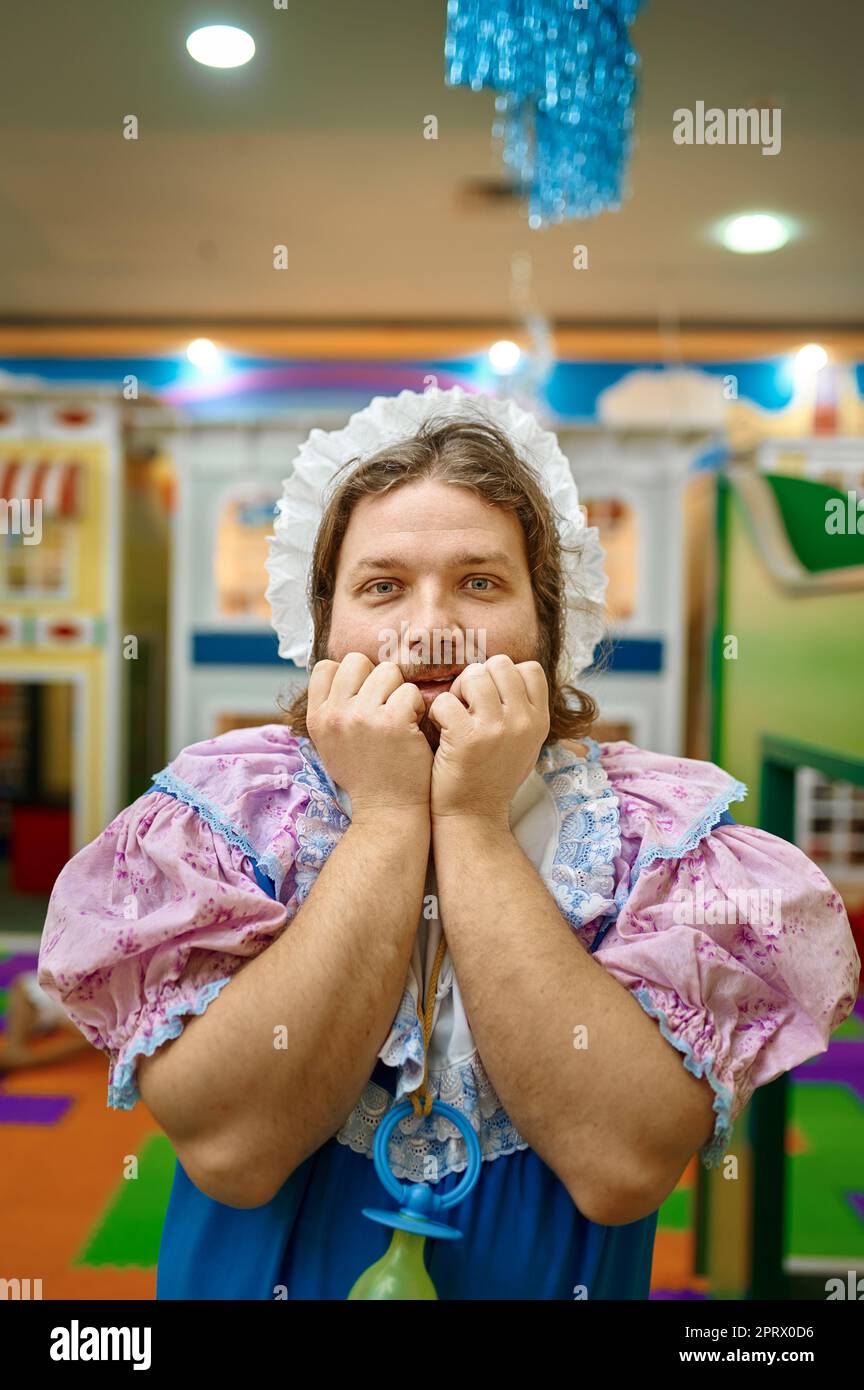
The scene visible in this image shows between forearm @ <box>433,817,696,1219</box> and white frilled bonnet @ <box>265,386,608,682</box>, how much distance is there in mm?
321

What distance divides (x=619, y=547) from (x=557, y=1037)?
3464 mm

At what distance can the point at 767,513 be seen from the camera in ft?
5.82

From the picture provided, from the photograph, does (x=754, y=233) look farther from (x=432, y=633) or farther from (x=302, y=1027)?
(x=302, y=1027)

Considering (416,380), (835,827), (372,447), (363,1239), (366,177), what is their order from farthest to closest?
(416,380) → (835,827) → (366,177) → (372,447) → (363,1239)

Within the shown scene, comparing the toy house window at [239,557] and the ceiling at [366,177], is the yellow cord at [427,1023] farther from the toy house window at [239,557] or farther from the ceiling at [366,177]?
the toy house window at [239,557]

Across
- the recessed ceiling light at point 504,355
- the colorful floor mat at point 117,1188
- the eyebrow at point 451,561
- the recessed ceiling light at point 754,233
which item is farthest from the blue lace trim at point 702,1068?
the recessed ceiling light at point 504,355

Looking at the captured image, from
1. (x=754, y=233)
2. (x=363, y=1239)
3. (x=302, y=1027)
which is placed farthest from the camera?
(x=754, y=233)

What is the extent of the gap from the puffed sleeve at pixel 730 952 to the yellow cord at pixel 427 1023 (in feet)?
0.40

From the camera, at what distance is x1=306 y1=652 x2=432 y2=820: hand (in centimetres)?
73

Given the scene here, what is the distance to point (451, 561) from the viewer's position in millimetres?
808

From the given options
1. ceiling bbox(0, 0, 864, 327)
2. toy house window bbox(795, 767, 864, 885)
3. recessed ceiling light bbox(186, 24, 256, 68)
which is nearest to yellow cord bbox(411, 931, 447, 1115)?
ceiling bbox(0, 0, 864, 327)

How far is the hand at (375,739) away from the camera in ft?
2.40

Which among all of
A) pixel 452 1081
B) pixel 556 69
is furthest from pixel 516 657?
pixel 556 69

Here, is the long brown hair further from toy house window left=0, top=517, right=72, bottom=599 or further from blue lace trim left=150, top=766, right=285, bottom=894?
toy house window left=0, top=517, right=72, bottom=599
